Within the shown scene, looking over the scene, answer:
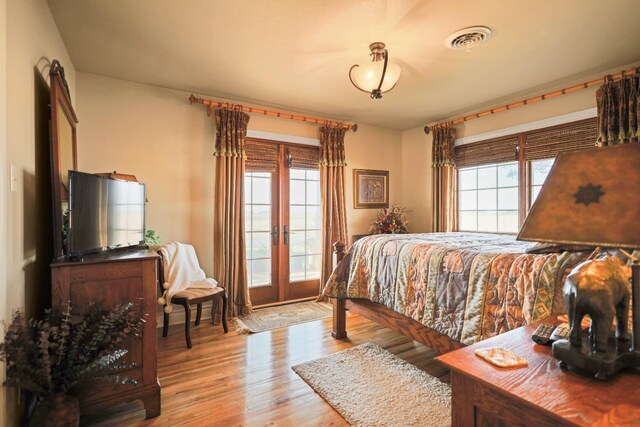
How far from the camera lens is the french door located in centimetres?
412

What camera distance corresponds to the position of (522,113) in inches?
148

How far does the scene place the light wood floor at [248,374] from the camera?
1914 mm

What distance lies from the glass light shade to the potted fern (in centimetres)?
226

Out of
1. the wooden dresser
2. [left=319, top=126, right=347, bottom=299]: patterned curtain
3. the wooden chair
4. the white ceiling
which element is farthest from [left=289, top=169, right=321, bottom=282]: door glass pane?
the wooden dresser

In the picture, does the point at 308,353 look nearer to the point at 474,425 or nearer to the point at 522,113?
the point at 474,425

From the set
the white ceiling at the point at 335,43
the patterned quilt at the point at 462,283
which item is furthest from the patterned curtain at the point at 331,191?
the patterned quilt at the point at 462,283

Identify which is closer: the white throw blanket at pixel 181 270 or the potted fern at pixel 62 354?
the potted fern at pixel 62 354

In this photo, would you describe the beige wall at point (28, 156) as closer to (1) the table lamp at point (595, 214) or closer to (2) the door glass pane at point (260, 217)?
(1) the table lamp at point (595, 214)

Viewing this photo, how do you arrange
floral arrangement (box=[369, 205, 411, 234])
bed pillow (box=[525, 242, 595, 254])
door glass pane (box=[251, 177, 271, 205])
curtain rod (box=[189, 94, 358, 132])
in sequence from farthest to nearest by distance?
floral arrangement (box=[369, 205, 411, 234])
door glass pane (box=[251, 177, 271, 205])
curtain rod (box=[189, 94, 358, 132])
bed pillow (box=[525, 242, 595, 254])

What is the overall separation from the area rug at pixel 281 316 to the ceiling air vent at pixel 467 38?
299 centimetres

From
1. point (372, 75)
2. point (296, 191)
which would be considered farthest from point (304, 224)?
point (372, 75)

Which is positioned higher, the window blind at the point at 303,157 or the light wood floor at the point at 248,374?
the window blind at the point at 303,157

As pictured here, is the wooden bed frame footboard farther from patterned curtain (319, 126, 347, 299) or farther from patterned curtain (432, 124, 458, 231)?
patterned curtain (432, 124, 458, 231)

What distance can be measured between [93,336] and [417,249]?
6.87ft
